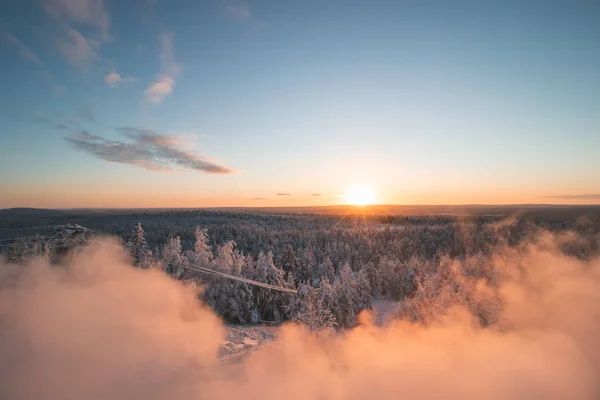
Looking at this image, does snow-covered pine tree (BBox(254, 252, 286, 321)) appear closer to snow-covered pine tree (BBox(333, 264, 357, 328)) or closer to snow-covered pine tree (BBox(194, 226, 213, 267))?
snow-covered pine tree (BBox(194, 226, 213, 267))

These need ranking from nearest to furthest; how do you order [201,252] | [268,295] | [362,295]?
[201,252] < [268,295] < [362,295]

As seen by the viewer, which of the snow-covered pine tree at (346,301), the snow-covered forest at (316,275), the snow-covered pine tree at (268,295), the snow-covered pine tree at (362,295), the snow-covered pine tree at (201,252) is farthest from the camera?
the snow-covered pine tree at (362,295)

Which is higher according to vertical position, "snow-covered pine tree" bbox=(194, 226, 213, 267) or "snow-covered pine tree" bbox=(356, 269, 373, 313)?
"snow-covered pine tree" bbox=(194, 226, 213, 267)

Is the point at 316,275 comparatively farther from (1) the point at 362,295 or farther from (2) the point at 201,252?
(2) the point at 201,252

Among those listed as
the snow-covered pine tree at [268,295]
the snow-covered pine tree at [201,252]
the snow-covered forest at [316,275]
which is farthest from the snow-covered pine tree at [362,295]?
the snow-covered pine tree at [201,252]

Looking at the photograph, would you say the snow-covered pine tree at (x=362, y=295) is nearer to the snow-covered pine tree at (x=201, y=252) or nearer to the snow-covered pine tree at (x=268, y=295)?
the snow-covered pine tree at (x=268, y=295)

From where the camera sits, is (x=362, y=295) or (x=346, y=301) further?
(x=362, y=295)

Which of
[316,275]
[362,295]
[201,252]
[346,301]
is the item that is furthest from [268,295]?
[316,275]

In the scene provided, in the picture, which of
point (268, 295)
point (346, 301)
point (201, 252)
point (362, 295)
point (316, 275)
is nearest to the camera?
point (201, 252)

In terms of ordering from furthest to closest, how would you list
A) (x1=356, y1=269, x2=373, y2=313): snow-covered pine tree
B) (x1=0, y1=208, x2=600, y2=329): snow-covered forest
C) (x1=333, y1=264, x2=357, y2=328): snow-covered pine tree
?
(x1=356, y1=269, x2=373, y2=313): snow-covered pine tree → (x1=333, y1=264, x2=357, y2=328): snow-covered pine tree → (x1=0, y1=208, x2=600, y2=329): snow-covered forest

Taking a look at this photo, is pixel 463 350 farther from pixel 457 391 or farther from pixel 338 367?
pixel 338 367

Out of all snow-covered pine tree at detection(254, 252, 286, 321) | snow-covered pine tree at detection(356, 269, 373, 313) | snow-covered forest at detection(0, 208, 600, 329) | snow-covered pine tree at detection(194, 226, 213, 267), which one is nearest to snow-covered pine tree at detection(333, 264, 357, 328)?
snow-covered forest at detection(0, 208, 600, 329)
